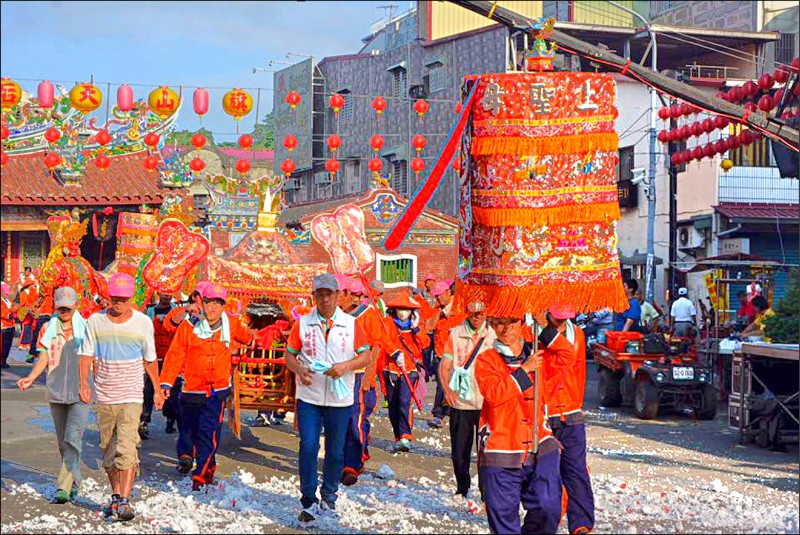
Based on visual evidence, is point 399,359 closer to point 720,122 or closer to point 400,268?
point 720,122

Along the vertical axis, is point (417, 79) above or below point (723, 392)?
above

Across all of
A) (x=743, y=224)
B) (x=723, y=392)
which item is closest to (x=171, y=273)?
(x=723, y=392)

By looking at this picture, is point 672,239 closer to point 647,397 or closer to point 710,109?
point 647,397

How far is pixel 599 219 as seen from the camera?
9078mm

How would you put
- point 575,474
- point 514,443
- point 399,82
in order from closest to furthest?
point 514,443 → point 575,474 → point 399,82

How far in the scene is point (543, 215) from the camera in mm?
9008

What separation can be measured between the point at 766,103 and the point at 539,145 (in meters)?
7.34

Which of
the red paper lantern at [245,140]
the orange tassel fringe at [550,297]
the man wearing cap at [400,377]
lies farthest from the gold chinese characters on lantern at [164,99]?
the orange tassel fringe at [550,297]

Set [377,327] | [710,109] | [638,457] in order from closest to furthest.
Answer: [377,327], [638,457], [710,109]

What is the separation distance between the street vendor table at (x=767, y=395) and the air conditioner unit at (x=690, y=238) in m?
18.0

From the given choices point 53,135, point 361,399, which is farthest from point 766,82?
point 53,135

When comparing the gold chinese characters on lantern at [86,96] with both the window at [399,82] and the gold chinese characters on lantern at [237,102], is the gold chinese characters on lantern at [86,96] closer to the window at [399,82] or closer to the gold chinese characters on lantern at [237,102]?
the gold chinese characters on lantern at [237,102]

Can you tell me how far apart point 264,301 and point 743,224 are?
694 inches

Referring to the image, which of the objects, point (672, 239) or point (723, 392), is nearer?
point (723, 392)
